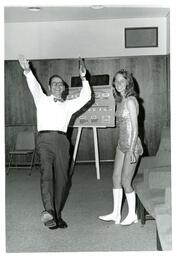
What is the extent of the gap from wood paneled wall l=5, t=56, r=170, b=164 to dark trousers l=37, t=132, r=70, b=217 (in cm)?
404

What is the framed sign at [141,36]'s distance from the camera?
27.2 ft

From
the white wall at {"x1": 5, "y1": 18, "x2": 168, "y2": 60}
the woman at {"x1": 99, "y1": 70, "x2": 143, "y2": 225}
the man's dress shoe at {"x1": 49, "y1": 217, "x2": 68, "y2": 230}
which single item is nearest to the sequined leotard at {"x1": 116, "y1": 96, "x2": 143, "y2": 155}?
the woman at {"x1": 99, "y1": 70, "x2": 143, "y2": 225}

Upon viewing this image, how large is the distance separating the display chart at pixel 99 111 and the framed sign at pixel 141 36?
1.58 metres

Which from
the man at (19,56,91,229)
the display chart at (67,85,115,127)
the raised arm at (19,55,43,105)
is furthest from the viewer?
the display chart at (67,85,115,127)

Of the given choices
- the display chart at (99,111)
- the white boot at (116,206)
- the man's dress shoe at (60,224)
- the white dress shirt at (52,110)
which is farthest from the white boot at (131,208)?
the display chart at (99,111)

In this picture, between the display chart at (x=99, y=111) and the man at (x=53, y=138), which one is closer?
the man at (x=53, y=138)

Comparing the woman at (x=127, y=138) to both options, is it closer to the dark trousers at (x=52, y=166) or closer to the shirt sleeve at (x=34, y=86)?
the dark trousers at (x=52, y=166)

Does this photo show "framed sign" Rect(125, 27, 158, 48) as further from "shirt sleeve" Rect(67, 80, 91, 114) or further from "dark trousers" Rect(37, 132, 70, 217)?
"dark trousers" Rect(37, 132, 70, 217)

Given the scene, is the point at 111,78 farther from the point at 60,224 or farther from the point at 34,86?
the point at 60,224

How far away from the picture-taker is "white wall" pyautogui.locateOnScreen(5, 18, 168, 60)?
8.34m

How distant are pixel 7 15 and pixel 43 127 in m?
4.23
